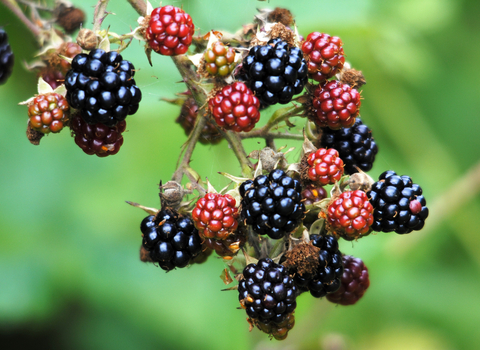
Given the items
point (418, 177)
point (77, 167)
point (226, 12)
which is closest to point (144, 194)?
point (77, 167)

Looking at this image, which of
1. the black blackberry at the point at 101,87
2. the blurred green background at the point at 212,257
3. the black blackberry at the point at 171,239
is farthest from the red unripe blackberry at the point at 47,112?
the blurred green background at the point at 212,257

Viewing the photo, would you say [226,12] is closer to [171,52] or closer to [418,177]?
[171,52]

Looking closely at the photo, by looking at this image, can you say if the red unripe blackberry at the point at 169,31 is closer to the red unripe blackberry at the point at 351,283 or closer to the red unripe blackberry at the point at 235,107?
the red unripe blackberry at the point at 235,107

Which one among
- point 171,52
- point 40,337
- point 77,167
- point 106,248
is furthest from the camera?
point 77,167

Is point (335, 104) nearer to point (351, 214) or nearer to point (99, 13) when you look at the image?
point (351, 214)

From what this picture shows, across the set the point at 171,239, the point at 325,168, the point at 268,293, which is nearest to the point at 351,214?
the point at 325,168

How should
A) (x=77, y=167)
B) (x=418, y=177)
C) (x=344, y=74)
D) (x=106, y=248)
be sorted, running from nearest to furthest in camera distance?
(x=344, y=74), (x=106, y=248), (x=77, y=167), (x=418, y=177)
